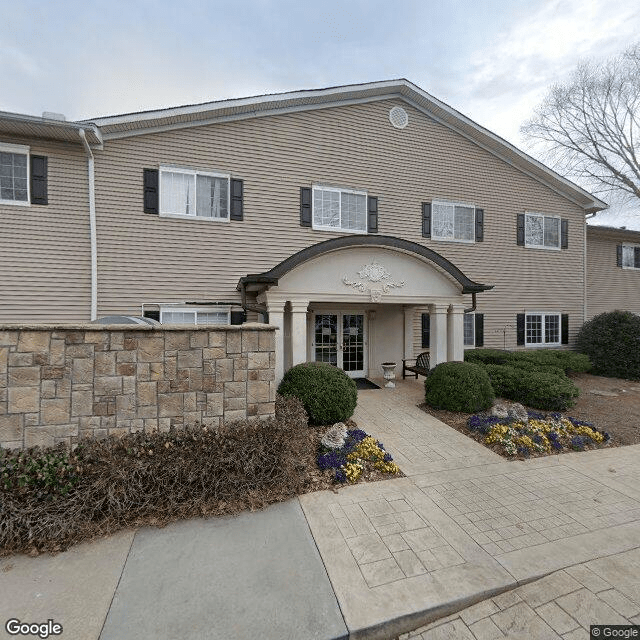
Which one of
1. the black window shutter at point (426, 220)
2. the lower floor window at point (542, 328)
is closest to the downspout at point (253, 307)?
the black window shutter at point (426, 220)

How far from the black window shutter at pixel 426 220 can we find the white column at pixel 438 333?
123 inches

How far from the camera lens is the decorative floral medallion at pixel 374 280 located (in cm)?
730

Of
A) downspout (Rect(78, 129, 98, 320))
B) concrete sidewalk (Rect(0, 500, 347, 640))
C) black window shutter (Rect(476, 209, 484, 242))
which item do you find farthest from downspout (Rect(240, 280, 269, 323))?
black window shutter (Rect(476, 209, 484, 242))

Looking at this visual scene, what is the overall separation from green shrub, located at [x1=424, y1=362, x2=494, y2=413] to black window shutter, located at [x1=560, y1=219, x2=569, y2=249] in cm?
Result: 833

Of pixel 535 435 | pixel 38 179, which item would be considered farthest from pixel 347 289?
pixel 38 179

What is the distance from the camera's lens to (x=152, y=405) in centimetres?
372

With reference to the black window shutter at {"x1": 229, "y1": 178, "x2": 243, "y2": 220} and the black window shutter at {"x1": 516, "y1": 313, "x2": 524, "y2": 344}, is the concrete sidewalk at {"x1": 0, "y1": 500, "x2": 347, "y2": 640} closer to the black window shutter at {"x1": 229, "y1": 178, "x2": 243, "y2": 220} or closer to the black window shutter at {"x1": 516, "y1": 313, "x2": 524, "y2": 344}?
the black window shutter at {"x1": 229, "y1": 178, "x2": 243, "y2": 220}

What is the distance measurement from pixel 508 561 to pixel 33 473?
4.46 metres

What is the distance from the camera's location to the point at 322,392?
5703 mm

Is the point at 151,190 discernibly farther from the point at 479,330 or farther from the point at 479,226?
the point at 479,330

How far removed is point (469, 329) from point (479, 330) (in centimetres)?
36

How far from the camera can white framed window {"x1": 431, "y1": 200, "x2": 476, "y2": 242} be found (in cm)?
1037

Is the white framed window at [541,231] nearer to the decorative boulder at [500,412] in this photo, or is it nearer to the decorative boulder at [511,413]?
the decorative boulder at [511,413]

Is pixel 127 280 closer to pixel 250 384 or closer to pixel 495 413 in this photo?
pixel 250 384
